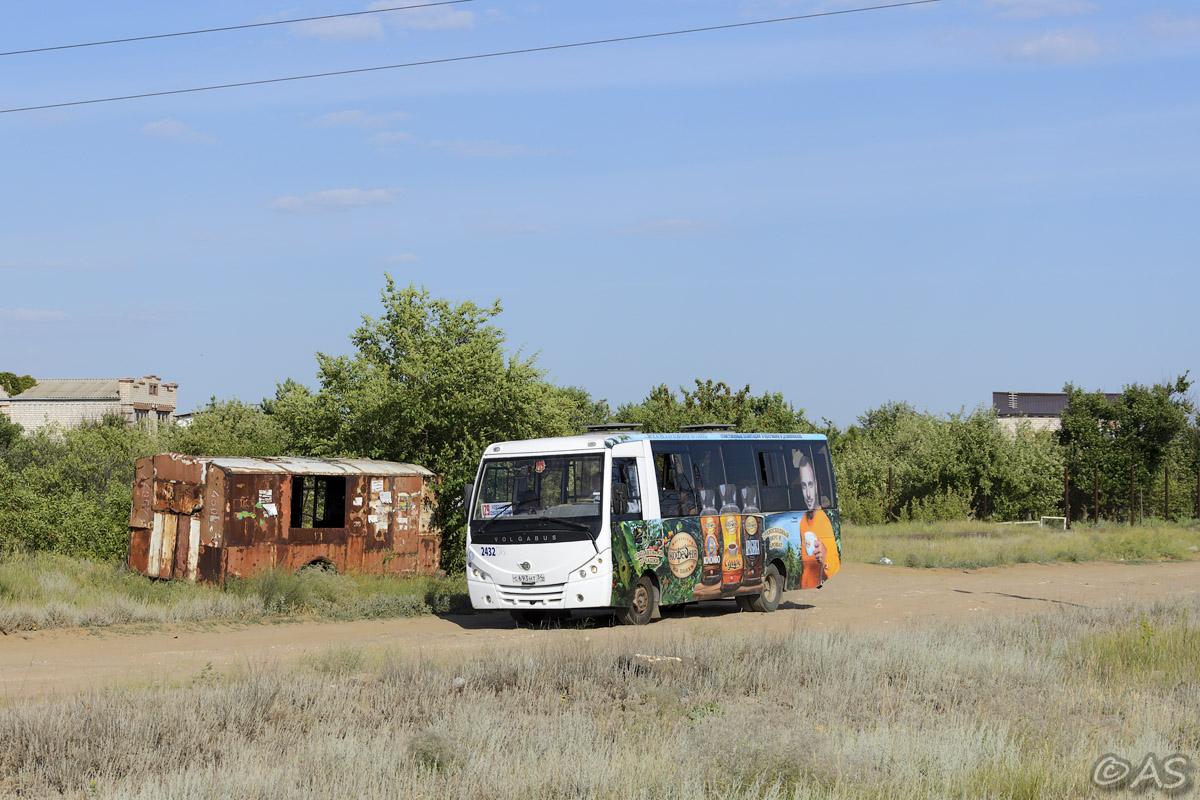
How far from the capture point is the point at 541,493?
16.7 m

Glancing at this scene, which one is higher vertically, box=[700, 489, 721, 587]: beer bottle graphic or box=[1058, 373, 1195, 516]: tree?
box=[1058, 373, 1195, 516]: tree

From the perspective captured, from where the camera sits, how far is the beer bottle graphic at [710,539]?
17719mm

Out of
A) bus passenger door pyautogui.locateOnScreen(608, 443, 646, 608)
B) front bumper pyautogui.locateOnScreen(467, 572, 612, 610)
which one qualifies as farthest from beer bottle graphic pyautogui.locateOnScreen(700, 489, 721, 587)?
front bumper pyautogui.locateOnScreen(467, 572, 612, 610)

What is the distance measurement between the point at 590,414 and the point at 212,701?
5420 cm

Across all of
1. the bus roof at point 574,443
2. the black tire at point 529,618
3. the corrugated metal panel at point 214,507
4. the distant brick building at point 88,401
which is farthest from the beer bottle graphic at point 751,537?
the distant brick building at point 88,401

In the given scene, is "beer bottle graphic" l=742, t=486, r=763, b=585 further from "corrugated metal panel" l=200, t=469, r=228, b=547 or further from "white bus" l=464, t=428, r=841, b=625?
"corrugated metal panel" l=200, t=469, r=228, b=547

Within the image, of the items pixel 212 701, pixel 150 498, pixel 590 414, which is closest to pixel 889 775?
pixel 212 701

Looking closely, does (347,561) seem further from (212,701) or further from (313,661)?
(212,701)

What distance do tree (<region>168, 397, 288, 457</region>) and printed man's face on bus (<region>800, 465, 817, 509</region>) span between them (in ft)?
42.0

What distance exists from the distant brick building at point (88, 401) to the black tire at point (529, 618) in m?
68.1

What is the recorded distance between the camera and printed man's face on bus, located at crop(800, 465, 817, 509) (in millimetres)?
19656

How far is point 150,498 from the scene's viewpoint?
19.7 meters

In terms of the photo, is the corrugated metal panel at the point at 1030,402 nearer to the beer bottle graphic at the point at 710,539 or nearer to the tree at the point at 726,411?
the tree at the point at 726,411

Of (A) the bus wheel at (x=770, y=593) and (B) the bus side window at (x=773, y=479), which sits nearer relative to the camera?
(B) the bus side window at (x=773, y=479)
